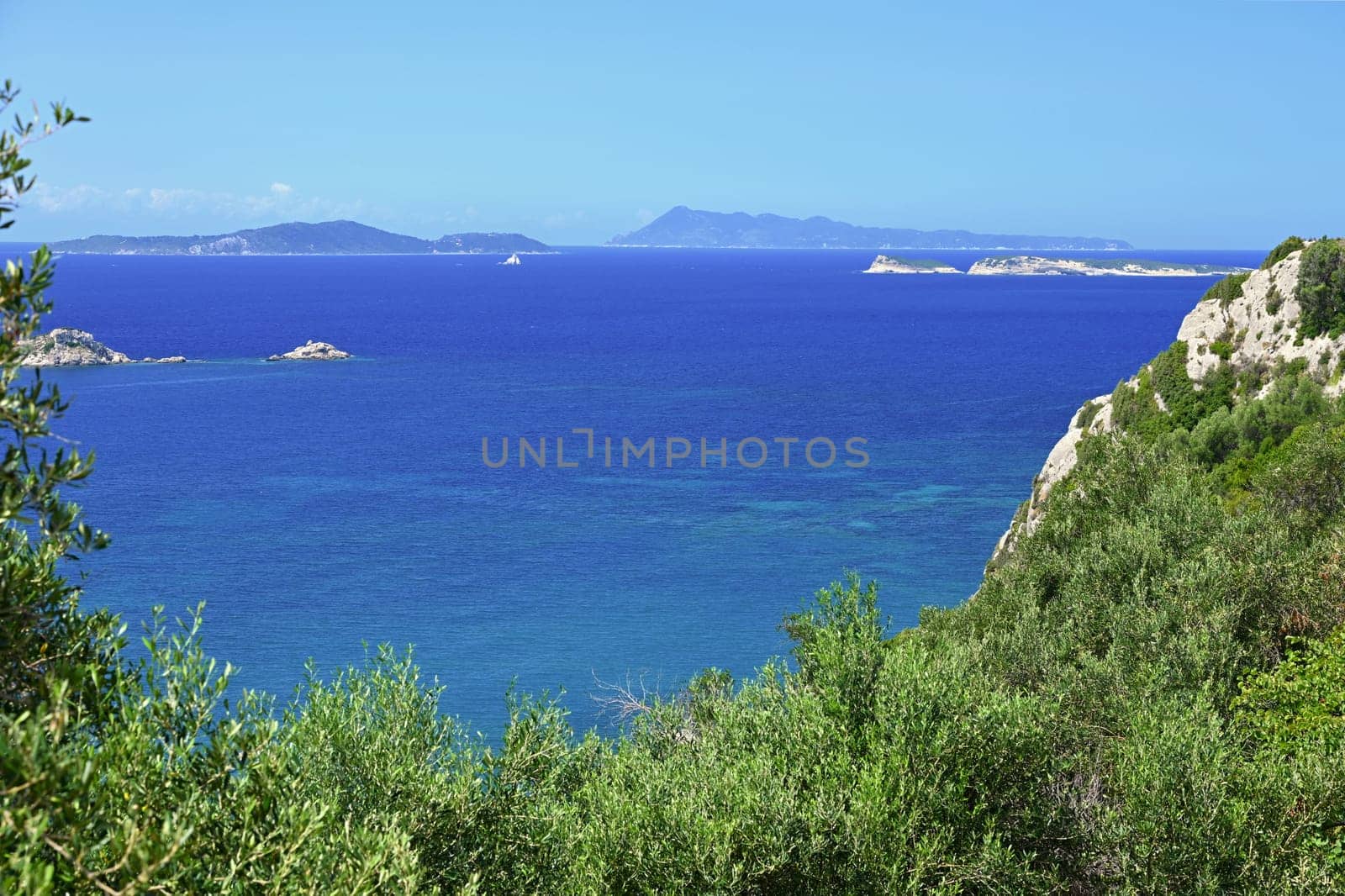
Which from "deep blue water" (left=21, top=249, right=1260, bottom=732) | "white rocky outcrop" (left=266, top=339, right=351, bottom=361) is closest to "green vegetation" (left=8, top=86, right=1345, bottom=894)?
"deep blue water" (left=21, top=249, right=1260, bottom=732)

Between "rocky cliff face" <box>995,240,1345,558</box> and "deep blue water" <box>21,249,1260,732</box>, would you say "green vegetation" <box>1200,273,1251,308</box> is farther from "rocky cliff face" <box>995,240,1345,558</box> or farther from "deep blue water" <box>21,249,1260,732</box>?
"deep blue water" <box>21,249,1260,732</box>

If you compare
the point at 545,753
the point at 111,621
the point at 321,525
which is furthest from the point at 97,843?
the point at 321,525

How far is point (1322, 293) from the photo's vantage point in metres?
44.6

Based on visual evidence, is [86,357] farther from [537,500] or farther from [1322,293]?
[1322,293]

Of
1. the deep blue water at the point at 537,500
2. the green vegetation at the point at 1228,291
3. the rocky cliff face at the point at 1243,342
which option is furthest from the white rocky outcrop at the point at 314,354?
the green vegetation at the point at 1228,291

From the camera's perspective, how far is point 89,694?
8.87m

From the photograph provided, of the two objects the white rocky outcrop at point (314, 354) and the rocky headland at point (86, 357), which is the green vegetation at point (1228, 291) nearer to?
the white rocky outcrop at point (314, 354)

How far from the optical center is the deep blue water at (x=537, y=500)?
52.0 m

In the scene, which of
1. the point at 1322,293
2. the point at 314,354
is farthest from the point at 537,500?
the point at 314,354

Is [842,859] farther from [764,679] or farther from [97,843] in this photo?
[97,843]

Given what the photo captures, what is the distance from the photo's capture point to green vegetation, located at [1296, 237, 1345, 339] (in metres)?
44.4

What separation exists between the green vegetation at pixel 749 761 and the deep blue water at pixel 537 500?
1677 cm

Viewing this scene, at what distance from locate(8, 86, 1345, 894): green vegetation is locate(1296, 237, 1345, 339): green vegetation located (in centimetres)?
2374

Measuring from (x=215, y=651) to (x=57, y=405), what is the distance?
45557 mm
